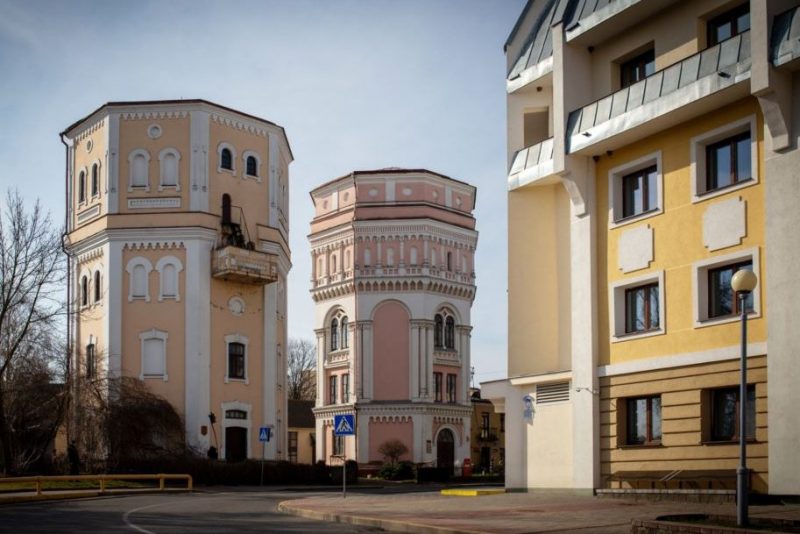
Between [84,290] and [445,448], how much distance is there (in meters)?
30.4

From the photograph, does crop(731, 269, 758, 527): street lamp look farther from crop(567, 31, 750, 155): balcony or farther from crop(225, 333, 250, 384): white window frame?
crop(225, 333, 250, 384): white window frame

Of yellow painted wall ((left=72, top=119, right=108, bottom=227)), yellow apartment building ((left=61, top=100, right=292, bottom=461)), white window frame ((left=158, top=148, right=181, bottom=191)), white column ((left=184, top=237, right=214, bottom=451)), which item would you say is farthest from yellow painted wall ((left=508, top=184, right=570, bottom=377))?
yellow painted wall ((left=72, top=119, right=108, bottom=227))

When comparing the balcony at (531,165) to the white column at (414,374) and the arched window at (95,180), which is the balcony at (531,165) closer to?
the arched window at (95,180)

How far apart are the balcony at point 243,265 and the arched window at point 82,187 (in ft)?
26.7

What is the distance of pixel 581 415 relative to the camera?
27.5 metres

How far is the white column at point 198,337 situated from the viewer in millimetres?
53125

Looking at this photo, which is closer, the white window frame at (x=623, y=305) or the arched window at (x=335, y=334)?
the white window frame at (x=623, y=305)

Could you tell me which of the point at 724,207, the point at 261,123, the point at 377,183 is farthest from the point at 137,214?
the point at 724,207

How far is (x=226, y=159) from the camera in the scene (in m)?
55.8

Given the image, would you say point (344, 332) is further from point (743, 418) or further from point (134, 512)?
point (743, 418)

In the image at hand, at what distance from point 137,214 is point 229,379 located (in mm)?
9204

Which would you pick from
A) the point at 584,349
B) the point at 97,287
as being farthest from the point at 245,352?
the point at 584,349

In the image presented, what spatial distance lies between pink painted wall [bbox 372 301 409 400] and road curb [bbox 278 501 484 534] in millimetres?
50407

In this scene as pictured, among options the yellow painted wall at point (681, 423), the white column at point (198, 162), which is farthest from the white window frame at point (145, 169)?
the yellow painted wall at point (681, 423)
